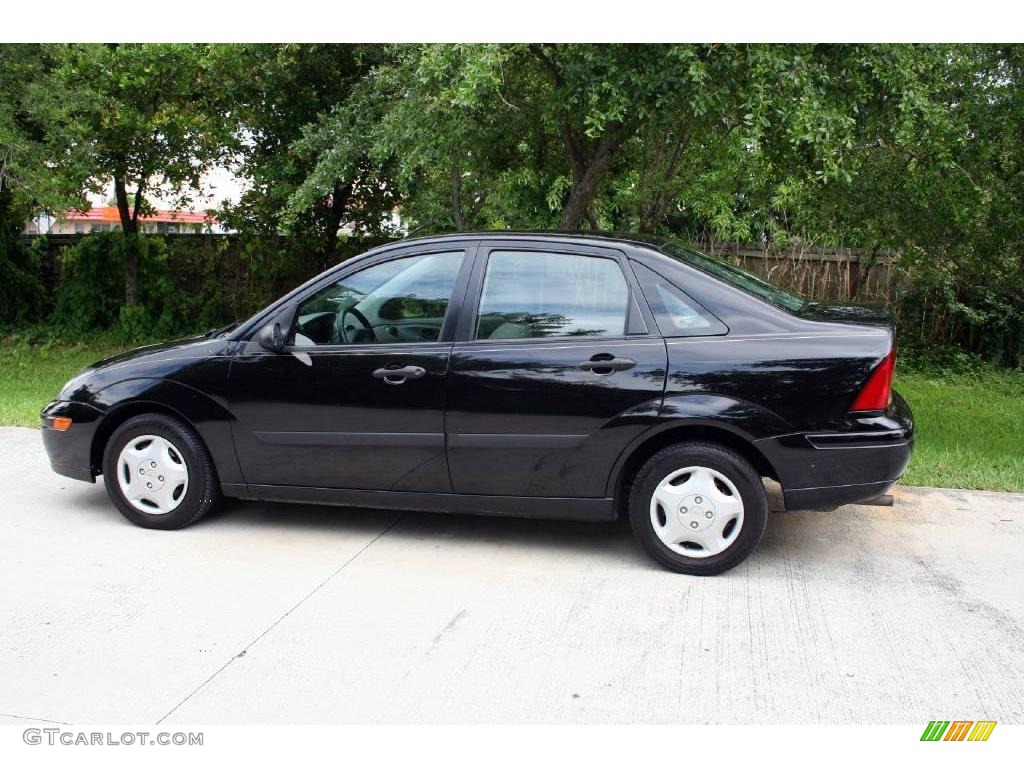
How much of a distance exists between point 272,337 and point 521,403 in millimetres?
1408

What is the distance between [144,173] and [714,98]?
7912 millimetres

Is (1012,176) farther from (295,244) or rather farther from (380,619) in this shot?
(295,244)

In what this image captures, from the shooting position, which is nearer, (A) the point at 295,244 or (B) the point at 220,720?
(B) the point at 220,720

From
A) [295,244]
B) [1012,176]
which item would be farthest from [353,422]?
[295,244]

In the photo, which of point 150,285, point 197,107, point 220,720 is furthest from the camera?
point 150,285

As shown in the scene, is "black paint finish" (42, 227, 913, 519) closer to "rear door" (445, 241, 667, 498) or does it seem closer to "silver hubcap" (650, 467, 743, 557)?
"rear door" (445, 241, 667, 498)

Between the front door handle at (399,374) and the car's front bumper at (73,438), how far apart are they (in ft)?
5.59

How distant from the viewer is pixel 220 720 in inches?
137

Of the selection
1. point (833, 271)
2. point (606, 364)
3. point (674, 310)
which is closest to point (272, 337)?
point (606, 364)

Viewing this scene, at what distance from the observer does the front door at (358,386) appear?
16.7 ft

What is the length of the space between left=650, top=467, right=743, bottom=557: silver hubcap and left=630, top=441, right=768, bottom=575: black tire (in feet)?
0.07

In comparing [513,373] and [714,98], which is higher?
[714,98]

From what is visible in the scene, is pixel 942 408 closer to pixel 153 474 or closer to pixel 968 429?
pixel 968 429

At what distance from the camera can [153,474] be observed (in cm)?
551
